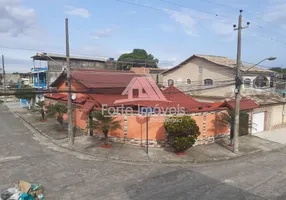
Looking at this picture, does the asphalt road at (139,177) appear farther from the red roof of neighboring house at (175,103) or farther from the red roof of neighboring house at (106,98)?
the red roof of neighboring house at (175,103)

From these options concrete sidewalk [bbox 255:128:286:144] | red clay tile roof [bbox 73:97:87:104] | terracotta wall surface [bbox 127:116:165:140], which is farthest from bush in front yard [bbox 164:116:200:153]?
concrete sidewalk [bbox 255:128:286:144]

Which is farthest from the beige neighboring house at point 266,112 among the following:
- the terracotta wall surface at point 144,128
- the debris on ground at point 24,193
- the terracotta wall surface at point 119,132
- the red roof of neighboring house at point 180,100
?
the debris on ground at point 24,193

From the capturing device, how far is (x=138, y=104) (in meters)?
15.3

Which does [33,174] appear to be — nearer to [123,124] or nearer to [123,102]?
[123,124]

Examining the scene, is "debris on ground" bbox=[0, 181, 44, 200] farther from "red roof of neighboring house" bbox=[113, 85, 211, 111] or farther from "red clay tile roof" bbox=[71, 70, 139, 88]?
"red clay tile roof" bbox=[71, 70, 139, 88]

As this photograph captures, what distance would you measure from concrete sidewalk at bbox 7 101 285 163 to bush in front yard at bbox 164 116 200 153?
2.23 feet

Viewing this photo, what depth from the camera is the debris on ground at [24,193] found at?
24.4 feet

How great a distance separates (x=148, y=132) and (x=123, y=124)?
177cm

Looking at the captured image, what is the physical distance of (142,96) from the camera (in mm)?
17953

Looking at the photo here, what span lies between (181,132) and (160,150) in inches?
82.6

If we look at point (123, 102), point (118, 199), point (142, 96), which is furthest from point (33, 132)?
point (118, 199)

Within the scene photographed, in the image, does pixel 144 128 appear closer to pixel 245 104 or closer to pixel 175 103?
pixel 175 103

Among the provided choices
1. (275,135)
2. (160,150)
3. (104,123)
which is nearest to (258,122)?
(275,135)

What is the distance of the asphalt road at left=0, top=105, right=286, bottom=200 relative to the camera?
8547mm
